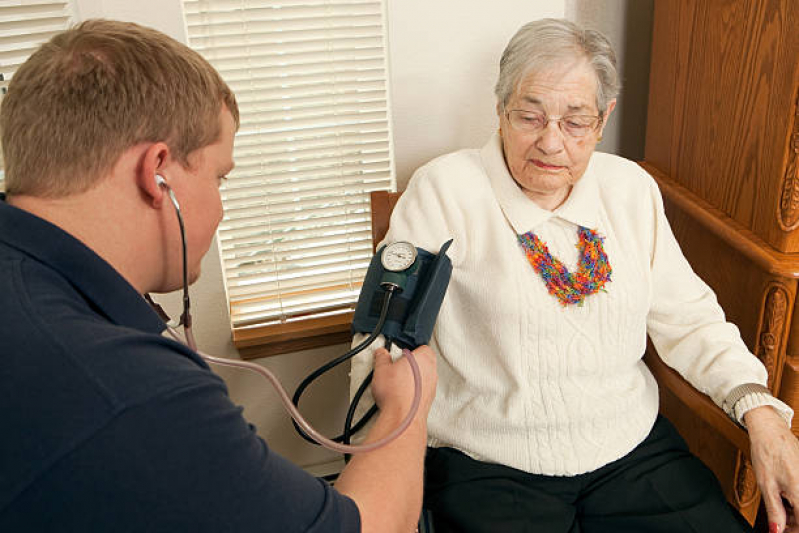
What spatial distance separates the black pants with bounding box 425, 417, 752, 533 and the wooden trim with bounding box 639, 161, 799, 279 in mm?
453

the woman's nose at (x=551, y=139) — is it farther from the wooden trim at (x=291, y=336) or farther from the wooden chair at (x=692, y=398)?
the wooden trim at (x=291, y=336)

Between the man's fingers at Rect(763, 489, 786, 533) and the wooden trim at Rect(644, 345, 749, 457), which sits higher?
the wooden trim at Rect(644, 345, 749, 457)

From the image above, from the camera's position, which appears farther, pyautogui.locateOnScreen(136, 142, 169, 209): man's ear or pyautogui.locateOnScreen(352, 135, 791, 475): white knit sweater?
pyautogui.locateOnScreen(352, 135, 791, 475): white knit sweater

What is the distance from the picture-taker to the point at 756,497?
174 cm

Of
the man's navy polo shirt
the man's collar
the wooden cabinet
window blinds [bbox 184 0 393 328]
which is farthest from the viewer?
window blinds [bbox 184 0 393 328]

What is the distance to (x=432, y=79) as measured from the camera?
69.4 inches

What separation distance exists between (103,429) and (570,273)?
102 centimetres

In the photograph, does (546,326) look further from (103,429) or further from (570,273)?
(103,429)

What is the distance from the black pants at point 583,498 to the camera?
1.36 m

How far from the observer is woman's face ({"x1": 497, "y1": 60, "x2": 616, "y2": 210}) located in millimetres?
1395

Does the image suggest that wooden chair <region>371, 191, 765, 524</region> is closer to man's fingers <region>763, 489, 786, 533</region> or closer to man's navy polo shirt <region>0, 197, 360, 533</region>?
man's fingers <region>763, 489, 786, 533</region>

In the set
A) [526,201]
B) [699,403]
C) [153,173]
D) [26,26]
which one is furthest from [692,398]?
[26,26]

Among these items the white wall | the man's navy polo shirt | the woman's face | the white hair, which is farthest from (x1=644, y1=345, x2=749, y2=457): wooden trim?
the man's navy polo shirt

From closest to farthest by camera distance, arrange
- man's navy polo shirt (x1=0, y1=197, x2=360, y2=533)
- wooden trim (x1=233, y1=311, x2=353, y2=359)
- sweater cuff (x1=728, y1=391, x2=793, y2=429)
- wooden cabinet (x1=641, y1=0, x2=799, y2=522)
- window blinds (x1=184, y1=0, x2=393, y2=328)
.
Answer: man's navy polo shirt (x1=0, y1=197, x2=360, y2=533) → sweater cuff (x1=728, y1=391, x2=793, y2=429) → wooden cabinet (x1=641, y1=0, x2=799, y2=522) → window blinds (x1=184, y1=0, x2=393, y2=328) → wooden trim (x1=233, y1=311, x2=353, y2=359)
